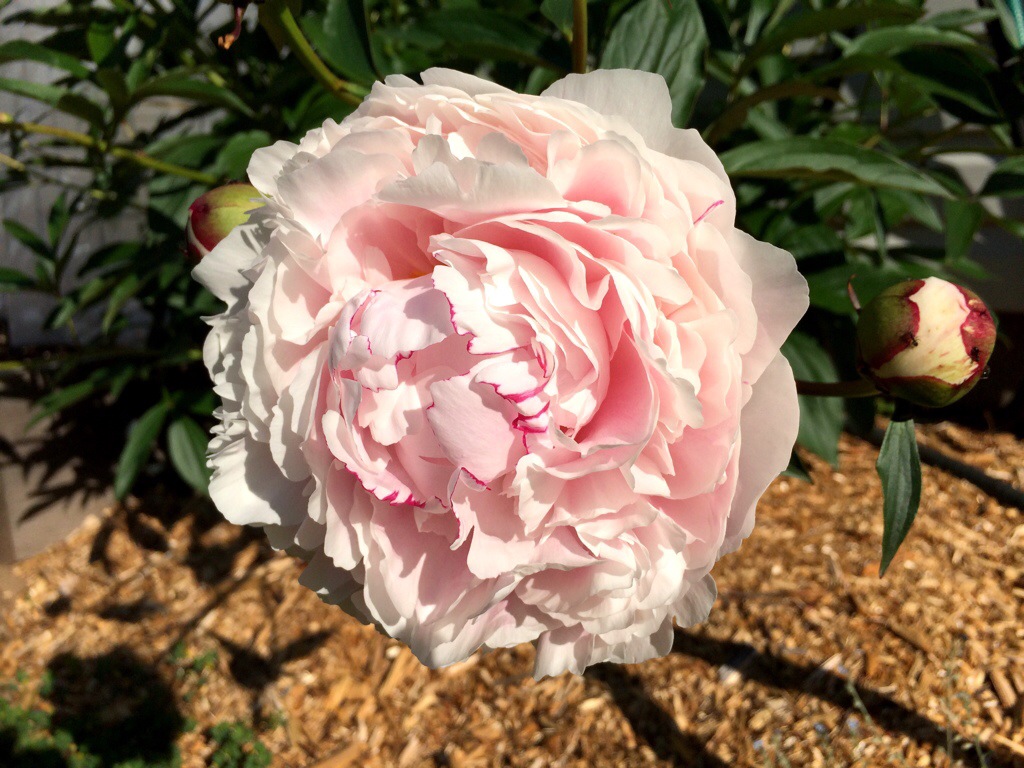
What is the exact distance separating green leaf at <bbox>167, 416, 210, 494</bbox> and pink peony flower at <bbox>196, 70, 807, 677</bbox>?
103cm

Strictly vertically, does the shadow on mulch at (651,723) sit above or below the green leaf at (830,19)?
below

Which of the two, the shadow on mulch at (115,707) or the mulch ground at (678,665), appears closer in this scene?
the mulch ground at (678,665)

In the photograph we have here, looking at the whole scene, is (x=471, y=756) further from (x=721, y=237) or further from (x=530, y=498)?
(x=721, y=237)

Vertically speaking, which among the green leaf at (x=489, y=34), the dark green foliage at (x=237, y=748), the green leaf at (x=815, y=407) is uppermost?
the green leaf at (x=489, y=34)

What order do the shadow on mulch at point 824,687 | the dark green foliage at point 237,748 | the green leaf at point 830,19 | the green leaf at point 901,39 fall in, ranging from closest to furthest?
1. the green leaf at point 830,19
2. the green leaf at point 901,39
3. the shadow on mulch at point 824,687
4. the dark green foliage at point 237,748

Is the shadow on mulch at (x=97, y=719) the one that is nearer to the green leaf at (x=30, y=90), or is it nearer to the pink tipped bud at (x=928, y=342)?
the green leaf at (x=30, y=90)

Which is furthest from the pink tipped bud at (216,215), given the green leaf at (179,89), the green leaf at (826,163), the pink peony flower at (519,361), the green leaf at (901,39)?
the green leaf at (901,39)

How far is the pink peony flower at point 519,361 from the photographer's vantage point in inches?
17.3

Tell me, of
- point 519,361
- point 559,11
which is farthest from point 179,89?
point 519,361

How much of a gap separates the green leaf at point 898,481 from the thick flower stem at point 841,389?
32 mm

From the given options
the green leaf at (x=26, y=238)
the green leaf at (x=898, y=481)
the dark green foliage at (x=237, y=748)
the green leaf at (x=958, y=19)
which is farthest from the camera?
the green leaf at (x=26, y=238)

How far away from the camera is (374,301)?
1.56ft

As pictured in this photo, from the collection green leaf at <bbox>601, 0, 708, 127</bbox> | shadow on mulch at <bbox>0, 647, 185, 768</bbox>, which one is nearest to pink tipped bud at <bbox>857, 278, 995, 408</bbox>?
green leaf at <bbox>601, 0, 708, 127</bbox>

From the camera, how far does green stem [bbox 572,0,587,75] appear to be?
59 cm
